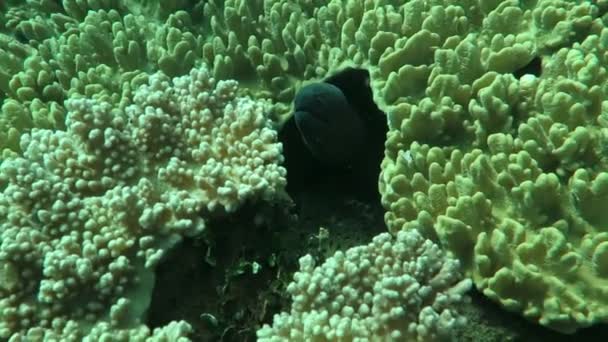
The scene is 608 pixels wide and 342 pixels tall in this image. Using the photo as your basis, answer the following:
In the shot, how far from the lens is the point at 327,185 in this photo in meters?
3.08

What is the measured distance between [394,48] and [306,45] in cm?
56

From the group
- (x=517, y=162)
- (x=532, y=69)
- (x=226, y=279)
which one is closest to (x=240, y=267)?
(x=226, y=279)

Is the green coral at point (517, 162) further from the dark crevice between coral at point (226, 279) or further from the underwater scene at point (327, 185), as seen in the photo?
the dark crevice between coral at point (226, 279)

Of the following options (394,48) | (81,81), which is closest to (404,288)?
(394,48)

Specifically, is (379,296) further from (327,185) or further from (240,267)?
(327,185)

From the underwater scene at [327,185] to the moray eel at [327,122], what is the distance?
0.01 metres

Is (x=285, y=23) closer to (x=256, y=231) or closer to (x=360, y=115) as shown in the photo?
(x=360, y=115)

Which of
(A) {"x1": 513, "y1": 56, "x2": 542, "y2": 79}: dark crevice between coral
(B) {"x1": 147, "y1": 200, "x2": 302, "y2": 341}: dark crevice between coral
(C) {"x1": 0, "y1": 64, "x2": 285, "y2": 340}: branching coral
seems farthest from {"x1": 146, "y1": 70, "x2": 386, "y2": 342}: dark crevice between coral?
(A) {"x1": 513, "y1": 56, "x2": 542, "y2": 79}: dark crevice between coral

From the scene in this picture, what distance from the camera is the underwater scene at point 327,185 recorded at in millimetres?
1983

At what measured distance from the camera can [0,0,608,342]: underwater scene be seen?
6.51ft

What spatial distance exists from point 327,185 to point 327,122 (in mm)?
471

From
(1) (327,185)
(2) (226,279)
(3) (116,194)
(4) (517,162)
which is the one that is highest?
(3) (116,194)

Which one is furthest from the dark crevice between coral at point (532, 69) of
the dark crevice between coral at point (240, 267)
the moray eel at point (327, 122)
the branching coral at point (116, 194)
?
the branching coral at point (116, 194)

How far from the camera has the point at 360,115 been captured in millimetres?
3156
